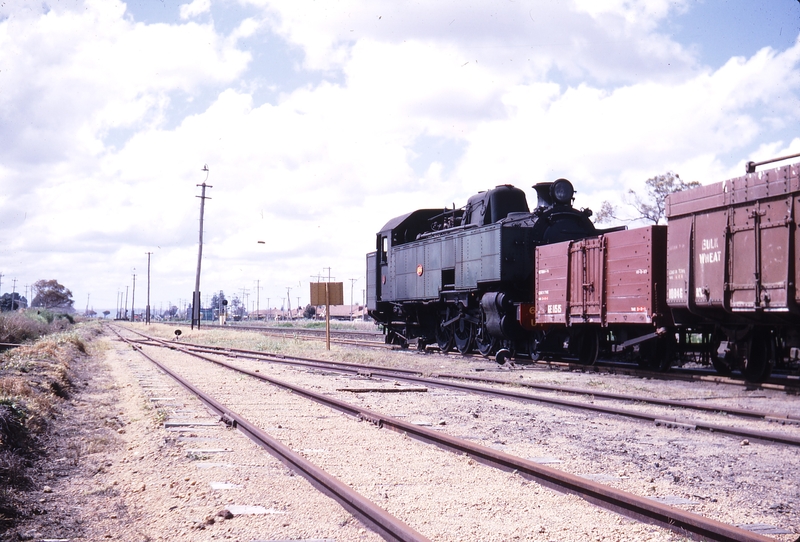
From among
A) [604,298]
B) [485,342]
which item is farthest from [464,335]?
[604,298]

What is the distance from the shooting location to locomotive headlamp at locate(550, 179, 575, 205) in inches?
711

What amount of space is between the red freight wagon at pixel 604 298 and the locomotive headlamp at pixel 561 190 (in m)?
1.70

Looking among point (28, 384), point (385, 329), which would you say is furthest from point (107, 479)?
point (385, 329)

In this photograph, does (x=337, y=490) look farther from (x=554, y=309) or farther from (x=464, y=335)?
(x=464, y=335)

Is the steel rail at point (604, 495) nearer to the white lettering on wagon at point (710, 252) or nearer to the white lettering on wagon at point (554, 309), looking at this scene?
the white lettering on wagon at point (710, 252)

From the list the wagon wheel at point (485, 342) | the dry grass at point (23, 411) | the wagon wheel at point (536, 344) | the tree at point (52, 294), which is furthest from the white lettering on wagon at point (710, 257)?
the tree at point (52, 294)

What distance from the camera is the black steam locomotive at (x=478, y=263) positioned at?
17750 millimetres

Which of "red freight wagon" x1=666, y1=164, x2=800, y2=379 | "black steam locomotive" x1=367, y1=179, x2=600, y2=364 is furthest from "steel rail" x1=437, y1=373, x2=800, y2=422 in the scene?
"black steam locomotive" x1=367, y1=179, x2=600, y2=364

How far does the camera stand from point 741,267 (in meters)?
11.5

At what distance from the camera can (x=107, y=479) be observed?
5.83 metres

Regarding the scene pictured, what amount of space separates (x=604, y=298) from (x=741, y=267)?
11.7 ft

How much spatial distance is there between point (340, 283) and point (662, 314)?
37.1 ft

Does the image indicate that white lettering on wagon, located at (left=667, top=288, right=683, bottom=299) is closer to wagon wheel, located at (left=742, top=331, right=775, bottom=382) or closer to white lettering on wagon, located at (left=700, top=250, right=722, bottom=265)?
white lettering on wagon, located at (left=700, top=250, right=722, bottom=265)

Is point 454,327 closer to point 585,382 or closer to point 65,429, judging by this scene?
point 585,382
